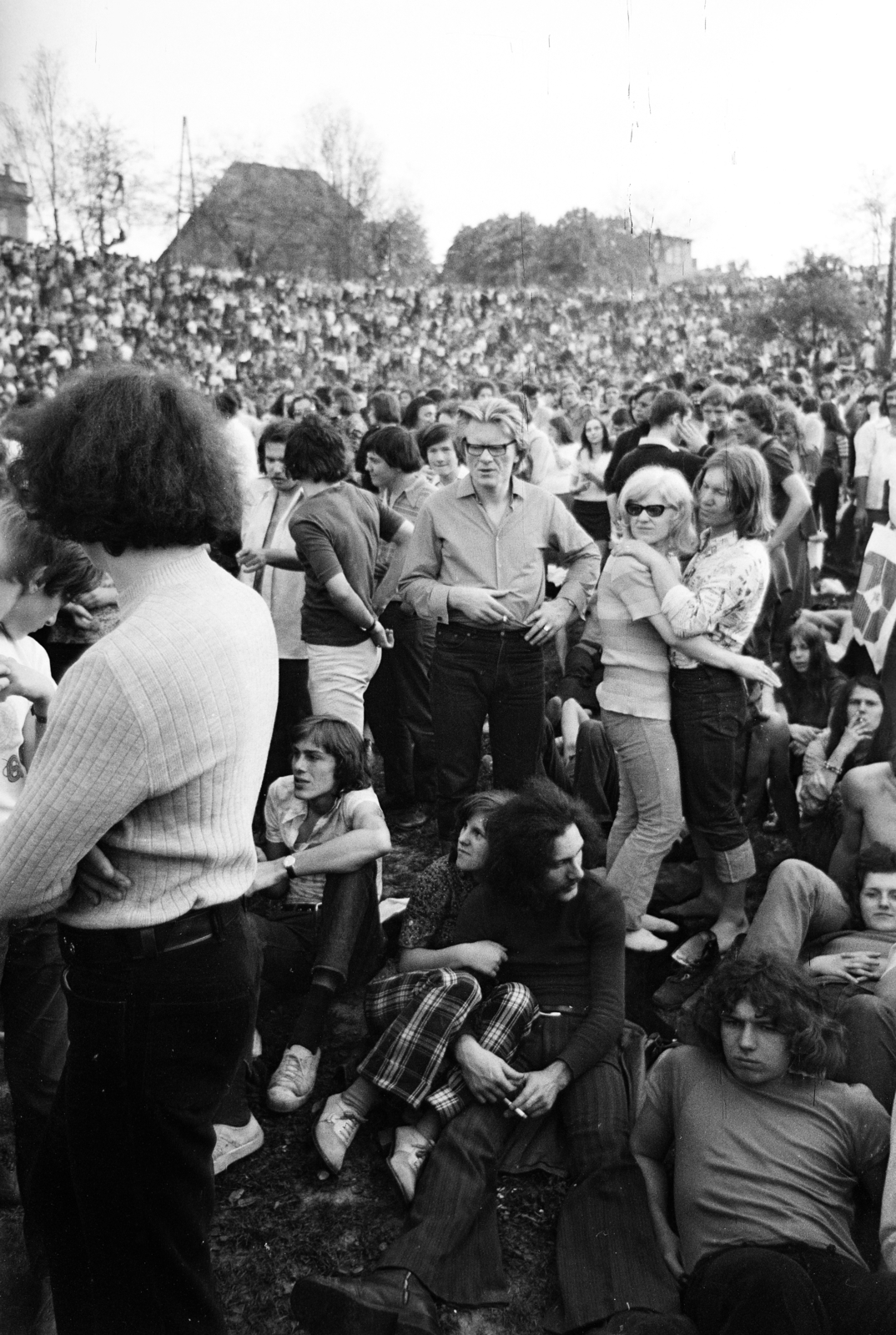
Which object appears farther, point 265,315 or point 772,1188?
point 265,315

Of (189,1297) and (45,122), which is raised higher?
(45,122)

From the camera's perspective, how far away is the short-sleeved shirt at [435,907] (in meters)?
3.20

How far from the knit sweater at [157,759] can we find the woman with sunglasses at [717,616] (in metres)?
2.00

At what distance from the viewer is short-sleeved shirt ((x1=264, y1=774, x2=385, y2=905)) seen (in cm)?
341

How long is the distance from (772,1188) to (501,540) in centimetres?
212

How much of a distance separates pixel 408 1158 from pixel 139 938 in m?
1.39

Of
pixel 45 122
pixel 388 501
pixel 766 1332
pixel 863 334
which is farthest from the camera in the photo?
pixel 863 334

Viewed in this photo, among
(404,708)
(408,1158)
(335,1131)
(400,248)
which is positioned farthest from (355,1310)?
(400,248)

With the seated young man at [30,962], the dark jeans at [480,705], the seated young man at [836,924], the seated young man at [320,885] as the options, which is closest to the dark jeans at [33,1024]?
the seated young man at [30,962]

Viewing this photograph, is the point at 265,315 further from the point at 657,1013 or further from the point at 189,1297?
the point at 189,1297

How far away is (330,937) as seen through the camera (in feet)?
10.6

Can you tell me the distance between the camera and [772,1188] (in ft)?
7.72

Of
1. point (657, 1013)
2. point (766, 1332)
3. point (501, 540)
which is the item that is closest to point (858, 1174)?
point (766, 1332)

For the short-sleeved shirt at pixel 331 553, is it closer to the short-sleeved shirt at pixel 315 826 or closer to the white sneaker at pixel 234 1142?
the short-sleeved shirt at pixel 315 826
